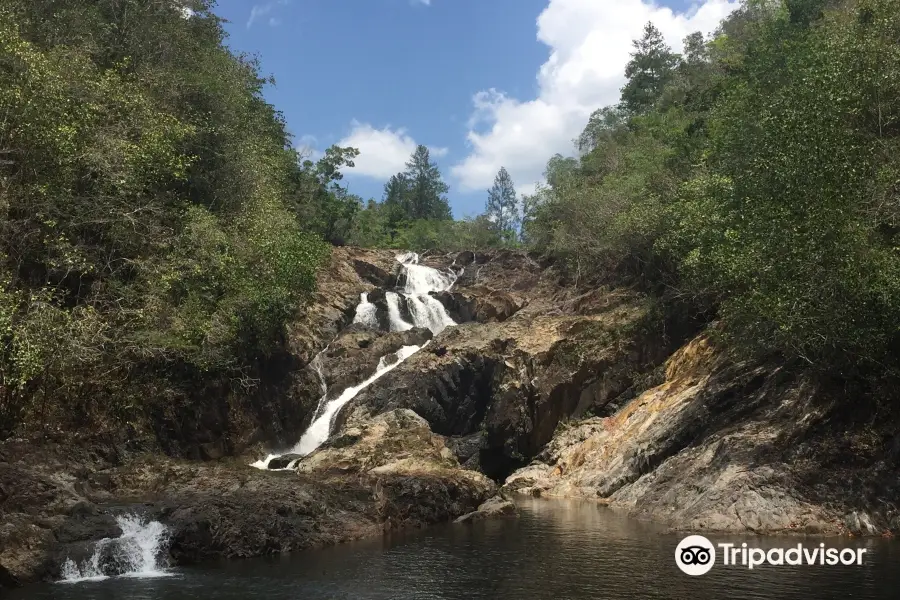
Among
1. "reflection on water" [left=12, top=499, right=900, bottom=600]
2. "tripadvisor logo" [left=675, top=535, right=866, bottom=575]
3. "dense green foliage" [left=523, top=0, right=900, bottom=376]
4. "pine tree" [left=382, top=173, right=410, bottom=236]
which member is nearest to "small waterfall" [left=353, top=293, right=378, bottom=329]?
"dense green foliage" [left=523, top=0, right=900, bottom=376]

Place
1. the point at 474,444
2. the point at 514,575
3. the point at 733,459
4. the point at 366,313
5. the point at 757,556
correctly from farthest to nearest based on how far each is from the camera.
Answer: the point at 366,313, the point at 474,444, the point at 733,459, the point at 757,556, the point at 514,575

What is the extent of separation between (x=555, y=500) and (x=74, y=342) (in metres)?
18.8

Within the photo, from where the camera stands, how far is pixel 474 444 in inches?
1331

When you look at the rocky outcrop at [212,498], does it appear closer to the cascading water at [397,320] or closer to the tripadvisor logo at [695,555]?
the cascading water at [397,320]

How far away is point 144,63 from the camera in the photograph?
3388cm

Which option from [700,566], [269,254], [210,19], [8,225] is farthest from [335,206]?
[700,566]

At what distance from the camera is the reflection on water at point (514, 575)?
12930mm

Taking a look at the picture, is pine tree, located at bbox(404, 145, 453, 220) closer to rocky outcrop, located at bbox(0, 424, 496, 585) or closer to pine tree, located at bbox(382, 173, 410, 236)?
pine tree, located at bbox(382, 173, 410, 236)

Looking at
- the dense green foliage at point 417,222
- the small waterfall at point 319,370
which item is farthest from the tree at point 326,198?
the small waterfall at point 319,370

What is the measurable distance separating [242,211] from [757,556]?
1152 inches

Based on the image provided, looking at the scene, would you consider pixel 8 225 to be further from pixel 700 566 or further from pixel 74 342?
pixel 700 566

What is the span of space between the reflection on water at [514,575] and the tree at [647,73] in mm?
66080

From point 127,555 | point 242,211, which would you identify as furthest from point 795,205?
point 242,211

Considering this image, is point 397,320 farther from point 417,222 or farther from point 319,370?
point 417,222
